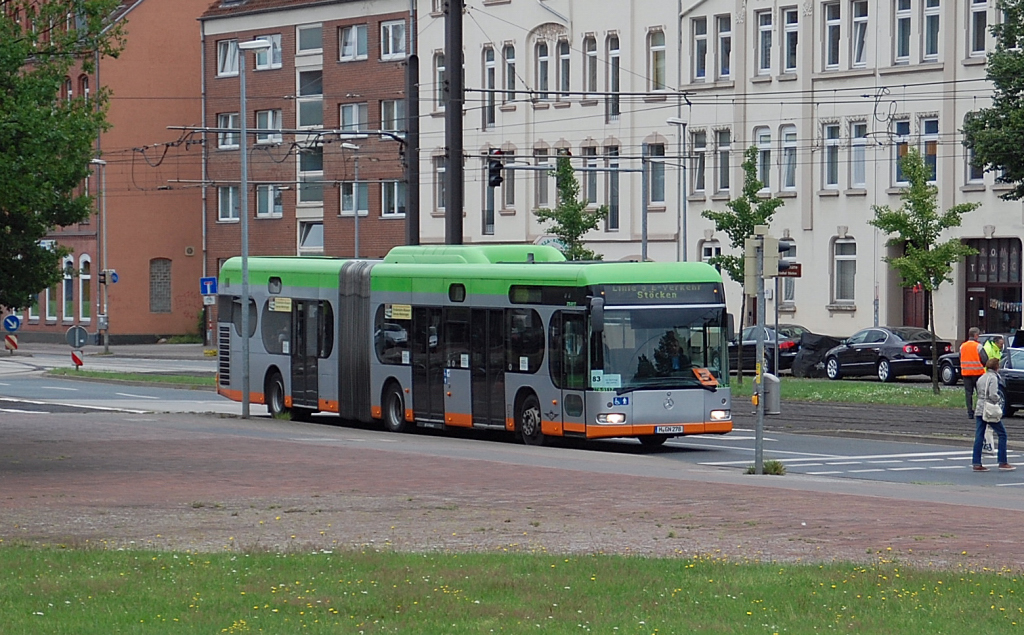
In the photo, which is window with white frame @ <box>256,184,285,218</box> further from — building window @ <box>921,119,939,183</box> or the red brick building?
building window @ <box>921,119,939,183</box>

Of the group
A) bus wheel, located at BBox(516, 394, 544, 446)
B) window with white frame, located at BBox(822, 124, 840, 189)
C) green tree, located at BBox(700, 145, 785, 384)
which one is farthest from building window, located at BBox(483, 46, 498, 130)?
bus wheel, located at BBox(516, 394, 544, 446)

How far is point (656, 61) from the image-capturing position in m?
62.0

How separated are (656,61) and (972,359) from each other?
1291 inches

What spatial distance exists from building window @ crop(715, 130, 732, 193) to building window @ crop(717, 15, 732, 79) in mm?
1979

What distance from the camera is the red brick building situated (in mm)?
71625

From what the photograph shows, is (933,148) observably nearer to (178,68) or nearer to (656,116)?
(656,116)

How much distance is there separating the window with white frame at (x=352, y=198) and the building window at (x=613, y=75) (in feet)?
44.0

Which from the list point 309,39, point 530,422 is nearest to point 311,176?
point 309,39

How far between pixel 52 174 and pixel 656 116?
42687 mm

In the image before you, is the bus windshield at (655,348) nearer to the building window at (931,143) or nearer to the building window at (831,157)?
the building window at (931,143)

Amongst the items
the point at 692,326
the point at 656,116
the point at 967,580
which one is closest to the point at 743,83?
the point at 656,116

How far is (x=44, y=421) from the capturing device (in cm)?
3183

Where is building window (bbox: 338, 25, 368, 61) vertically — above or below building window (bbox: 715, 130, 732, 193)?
above

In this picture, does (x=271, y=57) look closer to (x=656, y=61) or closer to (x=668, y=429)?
(x=656, y=61)
